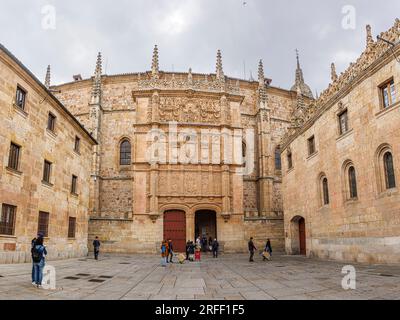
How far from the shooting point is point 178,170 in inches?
1203

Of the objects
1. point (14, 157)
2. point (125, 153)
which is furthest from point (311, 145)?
point (125, 153)

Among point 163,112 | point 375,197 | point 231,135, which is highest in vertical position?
point 163,112

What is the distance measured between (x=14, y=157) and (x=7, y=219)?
2894 millimetres

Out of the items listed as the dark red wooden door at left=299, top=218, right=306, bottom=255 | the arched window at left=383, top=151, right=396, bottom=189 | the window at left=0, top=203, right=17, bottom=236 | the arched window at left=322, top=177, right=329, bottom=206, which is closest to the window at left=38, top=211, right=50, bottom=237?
the window at left=0, top=203, right=17, bottom=236

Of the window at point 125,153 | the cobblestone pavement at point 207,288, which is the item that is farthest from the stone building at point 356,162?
the window at point 125,153

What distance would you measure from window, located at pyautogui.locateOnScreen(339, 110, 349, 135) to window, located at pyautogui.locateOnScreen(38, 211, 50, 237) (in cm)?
1651

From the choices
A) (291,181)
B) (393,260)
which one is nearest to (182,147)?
(291,181)

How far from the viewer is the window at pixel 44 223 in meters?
18.2

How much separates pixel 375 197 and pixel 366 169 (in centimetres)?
140

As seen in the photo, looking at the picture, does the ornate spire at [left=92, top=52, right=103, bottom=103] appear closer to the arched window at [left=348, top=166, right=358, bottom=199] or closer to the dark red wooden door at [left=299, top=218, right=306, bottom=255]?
the dark red wooden door at [left=299, top=218, right=306, bottom=255]

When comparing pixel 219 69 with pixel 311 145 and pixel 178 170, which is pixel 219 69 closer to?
pixel 178 170

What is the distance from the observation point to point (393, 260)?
1370 cm

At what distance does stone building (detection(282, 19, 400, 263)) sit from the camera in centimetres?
1404
